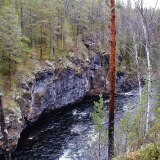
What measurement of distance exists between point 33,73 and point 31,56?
521 cm

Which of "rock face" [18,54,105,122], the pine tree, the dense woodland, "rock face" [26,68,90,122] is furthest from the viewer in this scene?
"rock face" [26,68,90,122]

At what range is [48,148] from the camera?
30.6 meters

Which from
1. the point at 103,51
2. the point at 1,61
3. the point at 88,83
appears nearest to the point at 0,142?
the point at 1,61

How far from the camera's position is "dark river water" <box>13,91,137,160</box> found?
94.1 feet

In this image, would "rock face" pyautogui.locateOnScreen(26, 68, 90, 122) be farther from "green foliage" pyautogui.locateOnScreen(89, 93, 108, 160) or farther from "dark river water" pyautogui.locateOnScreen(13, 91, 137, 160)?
"green foliage" pyautogui.locateOnScreen(89, 93, 108, 160)

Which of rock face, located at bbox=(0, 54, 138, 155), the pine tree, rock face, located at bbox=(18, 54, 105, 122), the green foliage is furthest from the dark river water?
the pine tree

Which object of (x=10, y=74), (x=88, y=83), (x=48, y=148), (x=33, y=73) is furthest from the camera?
(x=88, y=83)

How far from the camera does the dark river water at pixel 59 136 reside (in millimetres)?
28692

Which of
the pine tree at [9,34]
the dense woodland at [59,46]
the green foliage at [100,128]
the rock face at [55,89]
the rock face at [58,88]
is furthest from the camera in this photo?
the rock face at [58,88]

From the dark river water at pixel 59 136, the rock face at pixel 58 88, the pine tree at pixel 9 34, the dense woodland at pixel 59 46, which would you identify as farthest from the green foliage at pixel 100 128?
the pine tree at pixel 9 34

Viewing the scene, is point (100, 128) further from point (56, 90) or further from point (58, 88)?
point (58, 88)

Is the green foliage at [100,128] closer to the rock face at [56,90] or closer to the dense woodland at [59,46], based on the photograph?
the dense woodland at [59,46]

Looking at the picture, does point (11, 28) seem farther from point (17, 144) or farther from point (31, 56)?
point (17, 144)

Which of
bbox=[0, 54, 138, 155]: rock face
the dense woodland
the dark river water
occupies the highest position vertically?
the dense woodland
